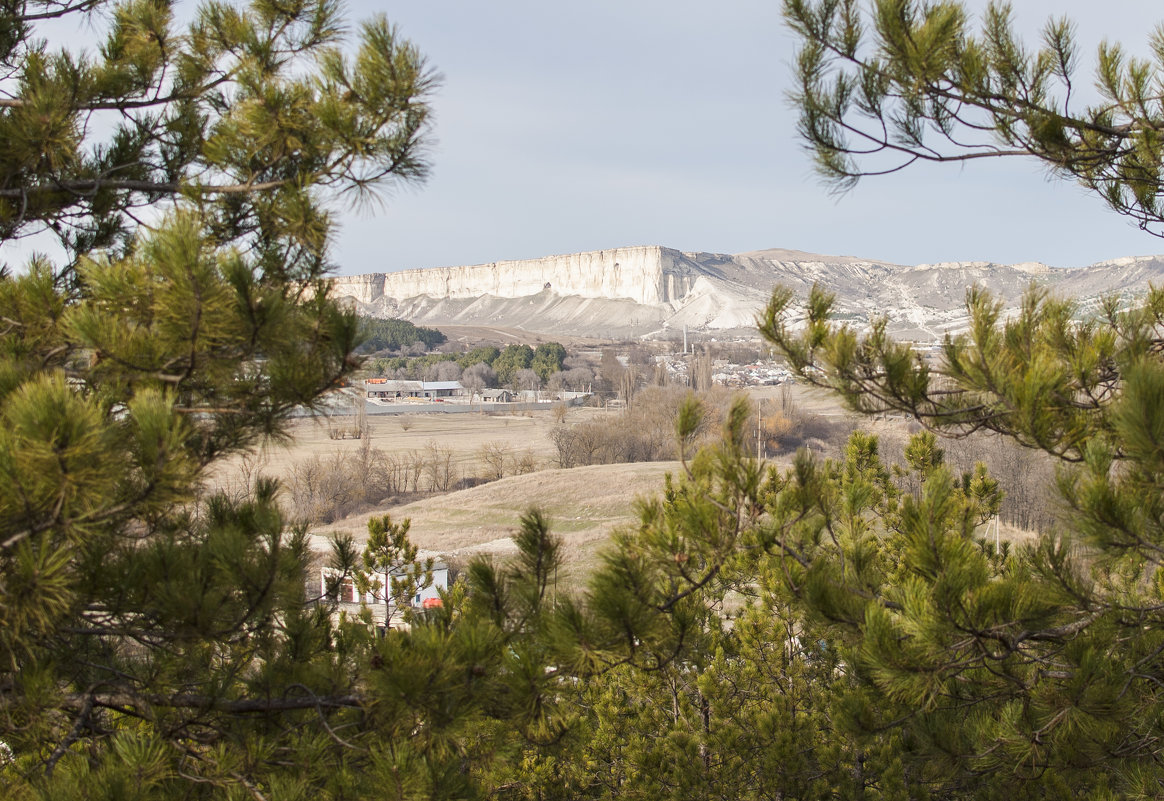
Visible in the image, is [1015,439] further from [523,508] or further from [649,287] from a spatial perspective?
[649,287]

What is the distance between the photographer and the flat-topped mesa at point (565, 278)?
479 feet

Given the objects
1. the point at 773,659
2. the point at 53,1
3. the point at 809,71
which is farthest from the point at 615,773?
the point at 53,1

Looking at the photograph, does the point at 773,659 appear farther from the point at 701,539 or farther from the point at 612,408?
the point at 612,408

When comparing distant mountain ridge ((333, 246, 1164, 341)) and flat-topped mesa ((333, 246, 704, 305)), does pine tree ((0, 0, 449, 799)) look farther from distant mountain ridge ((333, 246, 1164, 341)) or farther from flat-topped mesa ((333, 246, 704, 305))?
Result: flat-topped mesa ((333, 246, 704, 305))

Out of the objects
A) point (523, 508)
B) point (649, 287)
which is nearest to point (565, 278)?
point (649, 287)

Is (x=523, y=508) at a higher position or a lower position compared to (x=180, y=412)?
lower

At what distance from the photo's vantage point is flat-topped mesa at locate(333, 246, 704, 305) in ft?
479

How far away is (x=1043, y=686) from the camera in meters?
3.38

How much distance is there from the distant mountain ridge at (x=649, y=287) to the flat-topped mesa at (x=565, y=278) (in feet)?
0.58

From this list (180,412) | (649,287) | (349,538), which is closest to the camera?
(180,412)

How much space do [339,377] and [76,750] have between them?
→ 1838 millimetres

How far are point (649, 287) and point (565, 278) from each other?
57.5 feet

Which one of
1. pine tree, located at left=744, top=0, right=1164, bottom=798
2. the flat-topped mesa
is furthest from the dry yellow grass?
the flat-topped mesa

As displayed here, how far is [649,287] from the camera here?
146 metres
